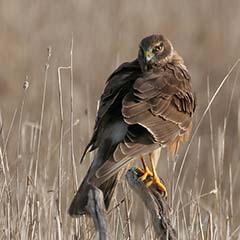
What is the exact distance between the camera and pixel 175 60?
20.5 ft

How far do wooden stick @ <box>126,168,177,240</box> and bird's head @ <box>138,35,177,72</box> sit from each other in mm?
842

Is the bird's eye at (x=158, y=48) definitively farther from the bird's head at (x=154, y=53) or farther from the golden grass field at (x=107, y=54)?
the golden grass field at (x=107, y=54)

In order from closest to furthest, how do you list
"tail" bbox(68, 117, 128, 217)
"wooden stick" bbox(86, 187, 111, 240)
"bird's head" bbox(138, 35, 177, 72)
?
"wooden stick" bbox(86, 187, 111, 240)
"tail" bbox(68, 117, 128, 217)
"bird's head" bbox(138, 35, 177, 72)

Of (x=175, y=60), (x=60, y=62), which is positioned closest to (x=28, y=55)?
(x=60, y=62)

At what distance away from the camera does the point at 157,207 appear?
15.8ft

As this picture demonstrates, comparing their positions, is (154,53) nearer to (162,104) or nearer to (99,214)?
(162,104)

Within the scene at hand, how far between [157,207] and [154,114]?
0.88 m

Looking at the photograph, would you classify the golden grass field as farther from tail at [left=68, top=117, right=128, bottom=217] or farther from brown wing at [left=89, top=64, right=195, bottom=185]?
tail at [left=68, top=117, right=128, bottom=217]

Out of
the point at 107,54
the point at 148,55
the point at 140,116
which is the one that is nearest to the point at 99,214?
the point at 140,116

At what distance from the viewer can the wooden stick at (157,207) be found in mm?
4719

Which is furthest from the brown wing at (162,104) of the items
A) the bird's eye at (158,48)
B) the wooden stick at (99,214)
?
the wooden stick at (99,214)

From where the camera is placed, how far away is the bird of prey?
5.14 metres

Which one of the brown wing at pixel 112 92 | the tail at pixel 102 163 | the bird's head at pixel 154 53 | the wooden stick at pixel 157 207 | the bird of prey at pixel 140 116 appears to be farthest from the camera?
the bird's head at pixel 154 53

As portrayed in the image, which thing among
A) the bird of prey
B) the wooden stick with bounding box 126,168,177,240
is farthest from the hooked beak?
the wooden stick with bounding box 126,168,177,240
